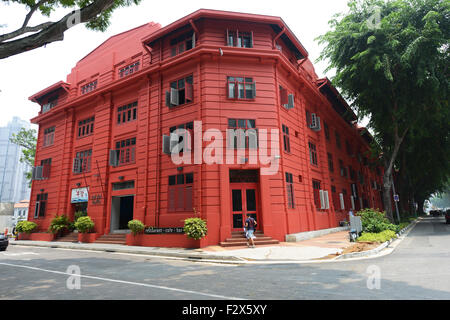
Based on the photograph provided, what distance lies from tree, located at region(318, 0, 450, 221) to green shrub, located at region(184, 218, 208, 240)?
53.6 ft

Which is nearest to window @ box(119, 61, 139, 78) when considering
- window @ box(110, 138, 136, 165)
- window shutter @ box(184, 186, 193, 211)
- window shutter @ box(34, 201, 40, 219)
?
window @ box(110, 138, 136, 165)

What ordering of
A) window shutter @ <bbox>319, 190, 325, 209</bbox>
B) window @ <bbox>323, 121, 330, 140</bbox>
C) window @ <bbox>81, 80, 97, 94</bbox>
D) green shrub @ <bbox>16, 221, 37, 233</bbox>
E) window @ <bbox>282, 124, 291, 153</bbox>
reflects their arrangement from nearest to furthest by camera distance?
window @ <bbox>282, 124, 291, 153</bbox>
window shutter @ <bbox>319, 190, 325, 209</bbox>
green shrub @ <bbox>16, 221, 37, 233</bbox>
window @ <bbox>81, 80, 97, 94</bbox>
window @ <bbox>323, 121, 330, 140</bbox>

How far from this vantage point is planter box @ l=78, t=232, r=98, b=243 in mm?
19469

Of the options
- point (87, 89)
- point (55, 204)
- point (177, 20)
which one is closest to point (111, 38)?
point (87, 89)

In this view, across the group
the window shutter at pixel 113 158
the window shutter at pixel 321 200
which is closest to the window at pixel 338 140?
the window shutter at pixel 321 200

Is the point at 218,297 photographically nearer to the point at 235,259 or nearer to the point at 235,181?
the point at 235,259

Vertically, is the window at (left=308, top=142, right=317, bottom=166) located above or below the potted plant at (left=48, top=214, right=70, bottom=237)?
above

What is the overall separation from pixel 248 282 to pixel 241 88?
12937 mm

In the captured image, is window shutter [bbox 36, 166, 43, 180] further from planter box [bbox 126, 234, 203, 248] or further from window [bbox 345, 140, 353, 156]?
window [bbox 345, 140, 353, 156]

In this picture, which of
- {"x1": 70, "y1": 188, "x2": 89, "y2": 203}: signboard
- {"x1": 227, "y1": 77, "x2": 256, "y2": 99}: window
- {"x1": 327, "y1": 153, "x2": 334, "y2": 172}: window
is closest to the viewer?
{"x1": 227, "y1": 77, "x2": 256, "y2": 99}: window

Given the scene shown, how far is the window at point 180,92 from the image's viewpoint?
16969 millimetres

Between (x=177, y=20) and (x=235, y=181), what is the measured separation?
11.6 meters

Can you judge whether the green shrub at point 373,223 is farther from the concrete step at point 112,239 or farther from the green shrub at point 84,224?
the green shrub at point 84,224

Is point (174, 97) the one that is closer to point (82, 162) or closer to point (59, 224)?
point (82, 162)
